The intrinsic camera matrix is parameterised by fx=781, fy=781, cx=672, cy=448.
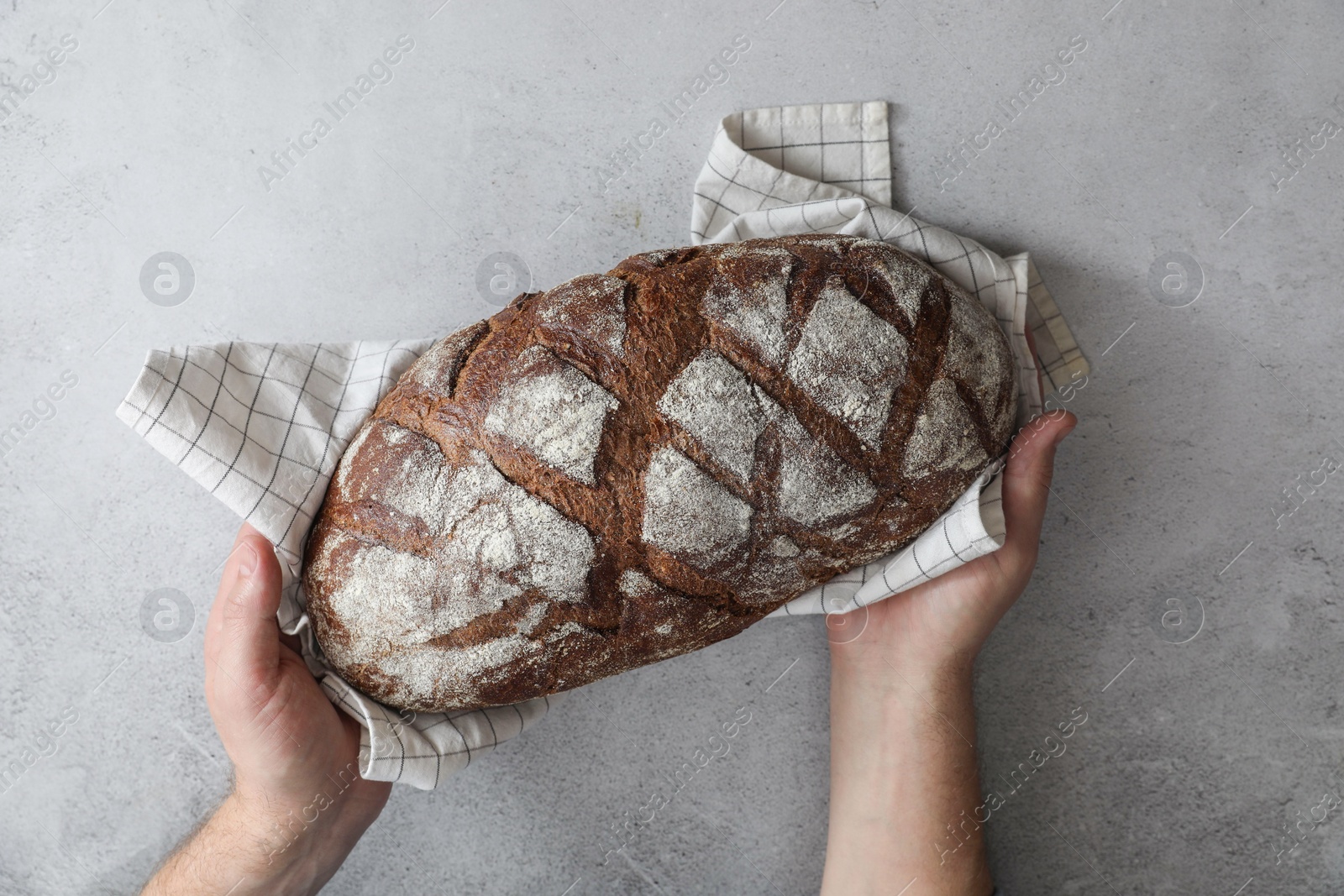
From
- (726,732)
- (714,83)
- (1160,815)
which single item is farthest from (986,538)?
(714,83)

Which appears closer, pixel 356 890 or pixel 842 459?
pixel 842 459

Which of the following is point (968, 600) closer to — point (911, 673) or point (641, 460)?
point (911, 673)

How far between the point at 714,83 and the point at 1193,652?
5.72 ft

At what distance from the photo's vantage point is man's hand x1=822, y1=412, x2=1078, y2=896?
1707 millimetres

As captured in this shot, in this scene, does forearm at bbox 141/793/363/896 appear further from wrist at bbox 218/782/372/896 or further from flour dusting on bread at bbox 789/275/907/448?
flour dusting on bread at bbox 789/275/907/448

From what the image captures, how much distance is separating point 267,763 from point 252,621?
29cm

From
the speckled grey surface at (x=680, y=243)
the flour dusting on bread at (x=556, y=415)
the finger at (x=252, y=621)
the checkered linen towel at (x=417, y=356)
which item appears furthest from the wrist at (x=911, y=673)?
the finger at (x=252, y=621)

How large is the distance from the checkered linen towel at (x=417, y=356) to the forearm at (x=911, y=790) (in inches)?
12.9

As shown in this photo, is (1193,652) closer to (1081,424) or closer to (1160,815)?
(1160,815)

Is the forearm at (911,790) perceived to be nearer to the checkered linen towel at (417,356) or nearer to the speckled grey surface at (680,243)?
the speckled grey surface at (680,243)

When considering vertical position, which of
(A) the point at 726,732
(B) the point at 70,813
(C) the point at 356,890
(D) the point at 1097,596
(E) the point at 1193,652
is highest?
(B) the point at 70,813

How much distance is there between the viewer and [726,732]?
1.90 meters

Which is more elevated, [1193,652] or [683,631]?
[683,631]

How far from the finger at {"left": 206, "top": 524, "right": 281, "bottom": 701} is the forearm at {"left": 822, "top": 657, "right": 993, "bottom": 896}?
4.02 feet
